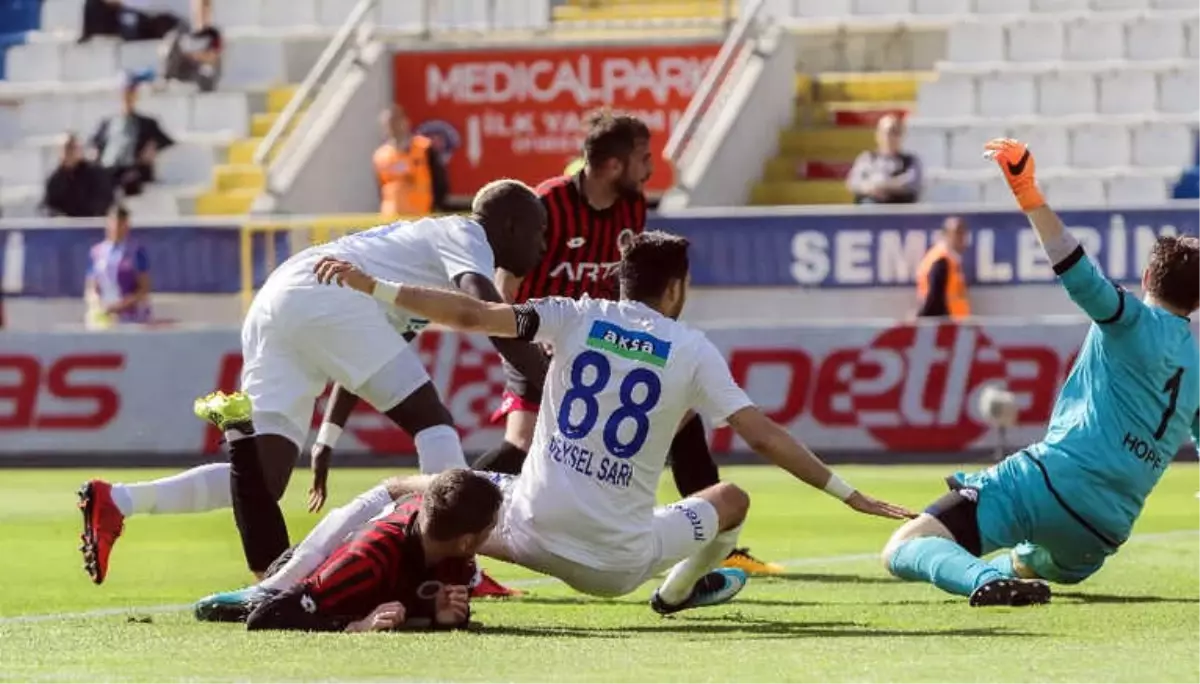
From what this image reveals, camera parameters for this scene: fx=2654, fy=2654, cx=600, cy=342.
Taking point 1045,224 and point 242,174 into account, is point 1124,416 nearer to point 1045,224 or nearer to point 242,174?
point 1045,224

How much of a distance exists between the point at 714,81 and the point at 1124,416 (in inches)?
685

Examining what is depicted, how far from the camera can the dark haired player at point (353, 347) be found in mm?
10797

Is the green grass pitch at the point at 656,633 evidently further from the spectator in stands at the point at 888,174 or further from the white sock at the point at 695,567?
the spectator in stands at the point at 888,174

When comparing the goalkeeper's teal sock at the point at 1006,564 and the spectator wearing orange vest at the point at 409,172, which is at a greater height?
the spectator wearing orange vest at the point at 409,172

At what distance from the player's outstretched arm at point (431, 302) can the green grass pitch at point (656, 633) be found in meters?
1.08

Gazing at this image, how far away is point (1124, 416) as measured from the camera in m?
10.4

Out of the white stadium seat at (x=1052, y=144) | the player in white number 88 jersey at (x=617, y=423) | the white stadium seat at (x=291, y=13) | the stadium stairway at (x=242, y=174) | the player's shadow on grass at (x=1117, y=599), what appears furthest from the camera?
the white stadium seat at (x=291, y=13)

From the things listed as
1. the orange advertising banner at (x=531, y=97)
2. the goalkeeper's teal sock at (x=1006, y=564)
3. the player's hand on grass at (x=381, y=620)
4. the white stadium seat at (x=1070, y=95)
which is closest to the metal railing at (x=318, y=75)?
the orange advertising banner at (x=531, y=97)

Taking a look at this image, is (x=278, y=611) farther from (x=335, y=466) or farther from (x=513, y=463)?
(x=335, y=466)

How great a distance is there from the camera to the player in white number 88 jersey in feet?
30.7

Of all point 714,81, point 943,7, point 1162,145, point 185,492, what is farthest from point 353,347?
point 943,7

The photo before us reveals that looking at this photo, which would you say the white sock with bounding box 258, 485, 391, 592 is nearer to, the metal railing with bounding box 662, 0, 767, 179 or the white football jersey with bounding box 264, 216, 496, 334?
the white football jersey with bounding box 264, 216, 496, 334

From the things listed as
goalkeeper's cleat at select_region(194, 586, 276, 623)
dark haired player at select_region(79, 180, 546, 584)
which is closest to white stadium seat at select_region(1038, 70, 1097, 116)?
dark haired player at select_region(79, 180, 546, 584)

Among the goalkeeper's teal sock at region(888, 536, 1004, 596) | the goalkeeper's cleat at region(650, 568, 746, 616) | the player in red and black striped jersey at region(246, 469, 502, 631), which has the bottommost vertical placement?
the goalkeeper's cleat at region(650, 568, 746, 616)
